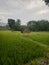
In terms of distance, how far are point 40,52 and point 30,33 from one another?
6.84 metres

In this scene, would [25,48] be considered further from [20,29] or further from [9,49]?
[20,29]

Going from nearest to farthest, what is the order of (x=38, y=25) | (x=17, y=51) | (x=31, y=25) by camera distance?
1. (x=17, y=51)
2. (x=31, y=25)
3. (x=38, y=25)

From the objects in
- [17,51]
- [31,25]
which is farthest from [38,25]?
[17,51]

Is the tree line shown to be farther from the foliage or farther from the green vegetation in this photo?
the green vegetation

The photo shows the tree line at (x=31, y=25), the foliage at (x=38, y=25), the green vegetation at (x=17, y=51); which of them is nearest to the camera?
the green vegetation at (x=17, y=51)

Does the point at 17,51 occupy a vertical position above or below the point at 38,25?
below

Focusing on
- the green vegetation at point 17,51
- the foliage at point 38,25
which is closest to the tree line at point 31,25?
the foliage at point 38,25

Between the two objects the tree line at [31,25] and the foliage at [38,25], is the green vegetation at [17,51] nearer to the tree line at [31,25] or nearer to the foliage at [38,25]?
the tree line at [31,25]

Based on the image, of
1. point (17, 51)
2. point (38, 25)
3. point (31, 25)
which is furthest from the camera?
point (38, 25)

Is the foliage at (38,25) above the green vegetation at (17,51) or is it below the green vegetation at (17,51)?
above

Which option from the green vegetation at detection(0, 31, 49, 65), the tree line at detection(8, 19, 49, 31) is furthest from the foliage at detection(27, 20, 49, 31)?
the green vegetation at detection(0, 31, 49, 65)

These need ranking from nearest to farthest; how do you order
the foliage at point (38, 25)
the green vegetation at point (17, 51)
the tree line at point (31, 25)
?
the green vegetation at point (17, 51)
the tree line at point (31, 25)
the foliage at point (38, 25)

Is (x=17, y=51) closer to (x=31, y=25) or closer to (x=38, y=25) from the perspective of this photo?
(x=31, y=25)

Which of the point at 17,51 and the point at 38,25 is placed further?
the point at 38,25
